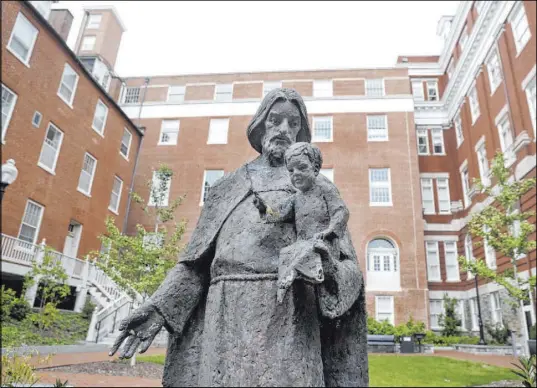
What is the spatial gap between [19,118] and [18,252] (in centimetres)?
587

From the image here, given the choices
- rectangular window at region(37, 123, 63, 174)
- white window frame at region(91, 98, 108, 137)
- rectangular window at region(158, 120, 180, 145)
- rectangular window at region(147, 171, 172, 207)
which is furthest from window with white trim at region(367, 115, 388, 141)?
rectangular window at region(37, 123, 63, 174)

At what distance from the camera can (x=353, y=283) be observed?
175 centimetres

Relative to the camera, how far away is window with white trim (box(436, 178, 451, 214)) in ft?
100

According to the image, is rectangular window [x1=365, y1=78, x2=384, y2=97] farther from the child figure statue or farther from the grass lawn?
the child figure statue

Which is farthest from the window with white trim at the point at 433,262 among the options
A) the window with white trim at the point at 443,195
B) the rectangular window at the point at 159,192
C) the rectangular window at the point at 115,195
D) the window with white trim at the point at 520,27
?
the rectangular window at the point at 115,195

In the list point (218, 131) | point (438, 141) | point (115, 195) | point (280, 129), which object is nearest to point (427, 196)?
point (438, 141)

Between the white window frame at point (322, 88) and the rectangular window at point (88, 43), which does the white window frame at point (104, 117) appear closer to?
the rectangular window at point (88, 43)

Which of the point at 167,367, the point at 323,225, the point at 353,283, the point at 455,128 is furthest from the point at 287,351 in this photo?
the point at 455,128

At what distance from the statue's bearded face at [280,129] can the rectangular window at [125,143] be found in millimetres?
26357

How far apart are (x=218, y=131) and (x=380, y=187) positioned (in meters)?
12.3

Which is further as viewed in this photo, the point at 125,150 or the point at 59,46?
the point at 125,150

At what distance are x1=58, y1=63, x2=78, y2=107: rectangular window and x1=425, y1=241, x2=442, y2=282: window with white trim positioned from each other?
2527cm

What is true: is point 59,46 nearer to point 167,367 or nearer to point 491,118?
point 167,367

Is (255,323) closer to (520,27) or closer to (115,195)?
(520,27)
